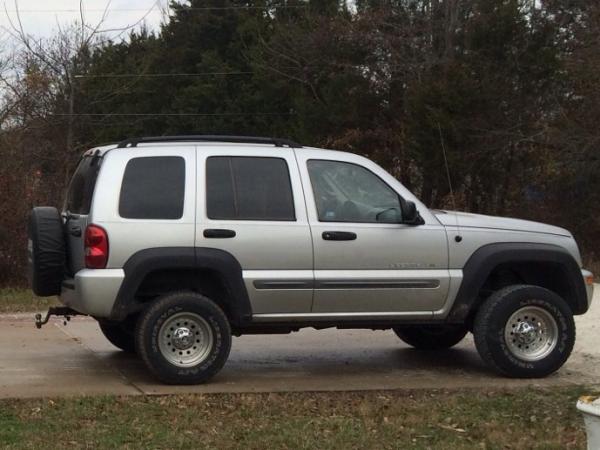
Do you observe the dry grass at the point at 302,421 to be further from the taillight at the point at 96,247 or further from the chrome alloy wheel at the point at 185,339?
the taillight at the point at 96,247

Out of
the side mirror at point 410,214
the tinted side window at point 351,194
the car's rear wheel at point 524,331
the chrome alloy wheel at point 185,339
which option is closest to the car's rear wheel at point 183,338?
the chrome alloy wheel at point 185,339

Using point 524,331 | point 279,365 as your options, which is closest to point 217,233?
point 279,365

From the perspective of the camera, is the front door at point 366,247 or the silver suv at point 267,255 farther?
the front door at point 366,247

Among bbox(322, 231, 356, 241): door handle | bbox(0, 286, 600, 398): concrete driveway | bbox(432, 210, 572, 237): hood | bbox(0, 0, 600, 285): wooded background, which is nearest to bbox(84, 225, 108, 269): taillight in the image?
bbox(0, 286, 600, 398): concrete driveway

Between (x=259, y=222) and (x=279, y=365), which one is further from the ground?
(x=259, y=222)

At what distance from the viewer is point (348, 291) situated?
734cm

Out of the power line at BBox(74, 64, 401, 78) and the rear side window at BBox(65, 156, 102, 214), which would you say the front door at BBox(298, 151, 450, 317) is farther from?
the power line at BBox(74, 64, 401, 78)

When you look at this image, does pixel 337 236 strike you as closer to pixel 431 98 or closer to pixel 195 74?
pixel 431 98

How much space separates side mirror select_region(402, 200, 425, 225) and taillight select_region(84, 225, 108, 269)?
94.2 inches

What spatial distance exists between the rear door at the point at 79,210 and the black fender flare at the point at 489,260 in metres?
3.06

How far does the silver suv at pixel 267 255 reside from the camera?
702 cm

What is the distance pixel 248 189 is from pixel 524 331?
8.58ft

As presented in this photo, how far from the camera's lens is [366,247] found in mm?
7379

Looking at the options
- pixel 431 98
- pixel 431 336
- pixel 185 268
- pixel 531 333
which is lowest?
pixel 431 336
